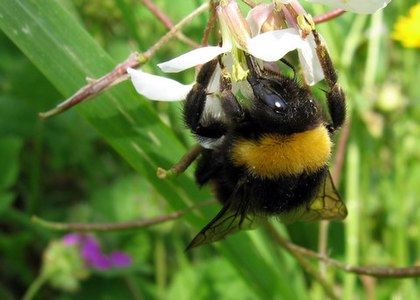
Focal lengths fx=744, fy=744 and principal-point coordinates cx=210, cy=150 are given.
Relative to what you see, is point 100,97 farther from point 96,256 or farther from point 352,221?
point 96,256

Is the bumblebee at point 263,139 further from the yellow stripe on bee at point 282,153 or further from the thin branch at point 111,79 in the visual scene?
the thin branch at point 111,79

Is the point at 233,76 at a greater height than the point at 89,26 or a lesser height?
greater

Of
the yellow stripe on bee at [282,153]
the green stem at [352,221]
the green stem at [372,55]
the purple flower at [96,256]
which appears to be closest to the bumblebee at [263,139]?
the yellow stripe on bee at [282,153]

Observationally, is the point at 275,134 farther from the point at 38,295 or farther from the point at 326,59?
the point at 38,295

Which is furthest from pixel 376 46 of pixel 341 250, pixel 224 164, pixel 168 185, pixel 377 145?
pixel 224 164

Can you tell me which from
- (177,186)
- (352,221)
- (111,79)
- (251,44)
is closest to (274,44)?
(251,44)

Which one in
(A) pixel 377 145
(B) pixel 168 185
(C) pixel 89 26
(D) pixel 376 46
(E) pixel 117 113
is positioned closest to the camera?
(E) pixel 117 113

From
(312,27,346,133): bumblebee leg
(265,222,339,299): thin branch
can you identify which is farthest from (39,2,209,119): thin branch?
(265,222,339,299): thin branch
